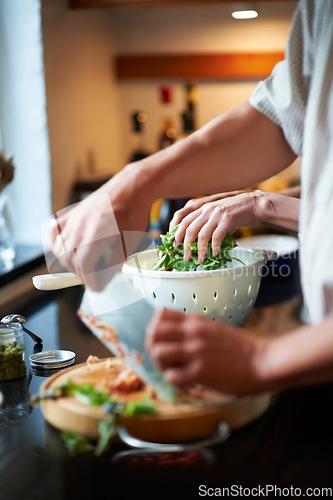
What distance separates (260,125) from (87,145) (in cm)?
166

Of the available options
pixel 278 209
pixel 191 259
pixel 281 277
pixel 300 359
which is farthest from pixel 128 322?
pixel 281 277

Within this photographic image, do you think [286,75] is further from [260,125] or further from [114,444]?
[114,444]

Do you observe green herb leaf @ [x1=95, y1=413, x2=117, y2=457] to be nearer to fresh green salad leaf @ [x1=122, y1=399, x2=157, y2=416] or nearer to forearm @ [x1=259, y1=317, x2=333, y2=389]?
fresh green salad leaf @ [x1=122, y1=399, x2=157, y2=416]

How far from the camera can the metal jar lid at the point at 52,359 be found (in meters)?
1.04

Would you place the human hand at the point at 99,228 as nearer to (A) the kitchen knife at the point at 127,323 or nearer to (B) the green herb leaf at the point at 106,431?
(A) the kitchen knife at the point at 127,323

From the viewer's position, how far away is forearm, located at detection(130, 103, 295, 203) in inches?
32.1

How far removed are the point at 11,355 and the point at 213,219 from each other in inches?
16.7

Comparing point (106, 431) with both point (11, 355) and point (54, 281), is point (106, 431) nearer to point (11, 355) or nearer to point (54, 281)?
point (11, 355)

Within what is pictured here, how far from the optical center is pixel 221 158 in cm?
89

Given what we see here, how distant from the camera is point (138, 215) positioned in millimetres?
767

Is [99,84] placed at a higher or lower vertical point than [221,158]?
higher

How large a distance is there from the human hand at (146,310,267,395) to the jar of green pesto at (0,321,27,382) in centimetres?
35

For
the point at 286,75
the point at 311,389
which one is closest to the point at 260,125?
the point at 286,75

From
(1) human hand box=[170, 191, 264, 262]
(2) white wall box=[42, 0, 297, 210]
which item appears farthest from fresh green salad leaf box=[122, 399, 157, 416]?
(2) white wall box=[42, 0, 297, 210]
